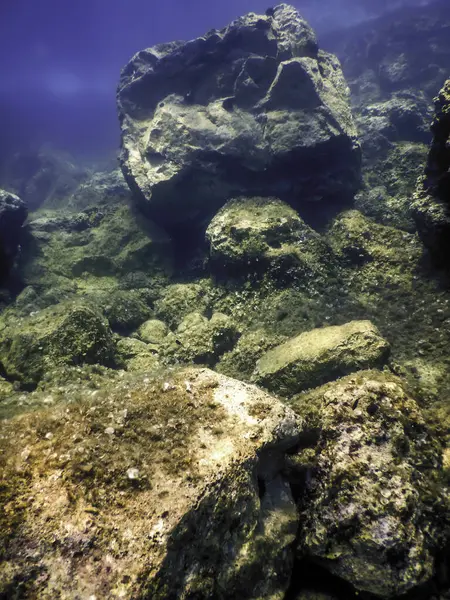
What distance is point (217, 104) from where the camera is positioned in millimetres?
10383

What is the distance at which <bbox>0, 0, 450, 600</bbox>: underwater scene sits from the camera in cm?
237

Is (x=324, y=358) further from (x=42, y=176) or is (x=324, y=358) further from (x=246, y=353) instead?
(x=42, y=176)

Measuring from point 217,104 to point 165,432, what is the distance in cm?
1079

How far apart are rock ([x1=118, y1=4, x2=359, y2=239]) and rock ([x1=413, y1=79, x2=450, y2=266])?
3.23 m

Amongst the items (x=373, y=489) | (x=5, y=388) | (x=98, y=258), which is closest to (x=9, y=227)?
(x=98, y=258)

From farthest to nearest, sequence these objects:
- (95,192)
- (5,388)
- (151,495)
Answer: (95,192), (5,388), (151,495)

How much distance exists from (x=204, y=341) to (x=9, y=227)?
319 inches

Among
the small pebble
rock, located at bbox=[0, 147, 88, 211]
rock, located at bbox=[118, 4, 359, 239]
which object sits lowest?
the small pebble

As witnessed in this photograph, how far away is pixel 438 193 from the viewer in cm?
598

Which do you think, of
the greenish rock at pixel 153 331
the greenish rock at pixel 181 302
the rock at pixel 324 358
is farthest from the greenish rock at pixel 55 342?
the rock at pixel 324 358

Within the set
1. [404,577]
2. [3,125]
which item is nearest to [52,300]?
[404,577]

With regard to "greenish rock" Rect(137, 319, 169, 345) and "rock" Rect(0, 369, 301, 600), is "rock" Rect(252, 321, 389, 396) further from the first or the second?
"greenish rock" Rect(137, 319, 169, 345)

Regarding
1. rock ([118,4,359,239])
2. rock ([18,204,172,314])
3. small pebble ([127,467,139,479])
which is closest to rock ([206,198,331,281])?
rock ([118,4,359,239])

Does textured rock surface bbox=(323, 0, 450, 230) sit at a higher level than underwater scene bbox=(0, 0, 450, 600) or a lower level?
higher
